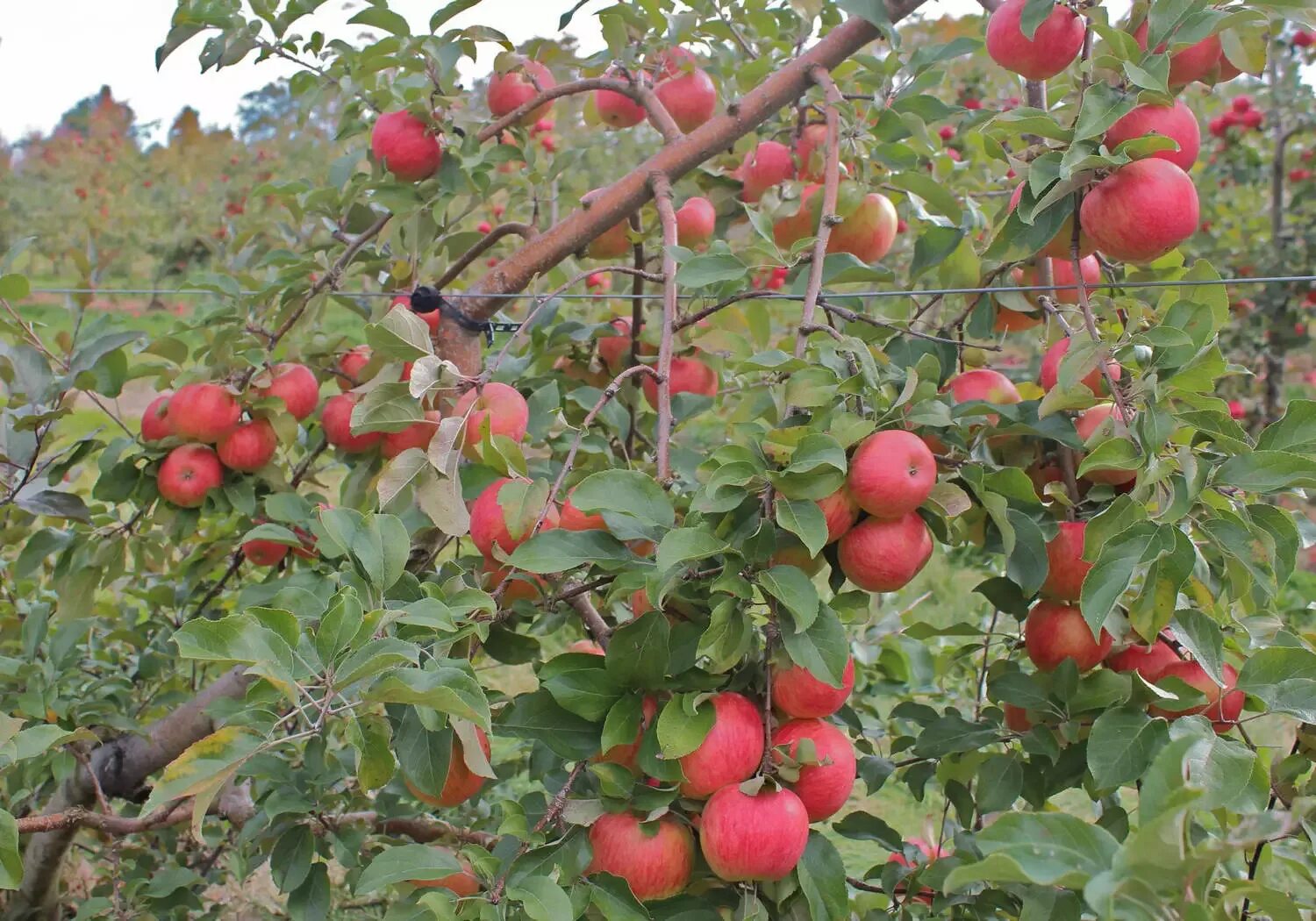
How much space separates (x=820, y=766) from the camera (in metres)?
0.84

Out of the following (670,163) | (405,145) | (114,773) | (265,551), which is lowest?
(114,773)

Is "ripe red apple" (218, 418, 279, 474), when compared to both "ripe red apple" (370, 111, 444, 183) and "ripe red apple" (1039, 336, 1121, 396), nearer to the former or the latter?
"ripe red apple" (370, 111, 444, 183)

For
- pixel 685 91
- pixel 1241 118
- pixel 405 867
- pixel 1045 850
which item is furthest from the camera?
pixel 1241 118

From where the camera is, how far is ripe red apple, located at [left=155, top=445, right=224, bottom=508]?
129 cm

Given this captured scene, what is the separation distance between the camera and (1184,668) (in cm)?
94

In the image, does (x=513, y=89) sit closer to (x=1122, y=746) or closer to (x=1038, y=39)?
(x=1038, y=39)

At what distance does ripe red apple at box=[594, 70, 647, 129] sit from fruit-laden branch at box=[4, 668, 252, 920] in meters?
0.92

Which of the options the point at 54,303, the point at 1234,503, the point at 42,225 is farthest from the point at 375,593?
the point at 42,225

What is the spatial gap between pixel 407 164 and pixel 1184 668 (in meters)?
1.03

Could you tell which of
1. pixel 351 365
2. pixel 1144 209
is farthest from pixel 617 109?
pixel 1144 209

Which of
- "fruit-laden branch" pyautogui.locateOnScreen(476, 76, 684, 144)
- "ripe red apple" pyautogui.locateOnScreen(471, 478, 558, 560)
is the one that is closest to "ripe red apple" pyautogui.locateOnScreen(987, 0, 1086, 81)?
"fruit-laden branch" pyautogui.locateOnScreen(476, 76, 684, 144)

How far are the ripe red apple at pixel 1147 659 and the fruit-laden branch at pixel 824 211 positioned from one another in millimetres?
413

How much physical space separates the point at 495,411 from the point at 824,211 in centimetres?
38

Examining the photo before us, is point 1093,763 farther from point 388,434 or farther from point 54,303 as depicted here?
point 54,303
